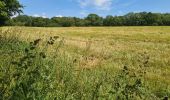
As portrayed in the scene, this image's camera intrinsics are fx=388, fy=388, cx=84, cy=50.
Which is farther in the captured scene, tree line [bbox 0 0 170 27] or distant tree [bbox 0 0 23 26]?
tree line [bbox 0 0 170 27]

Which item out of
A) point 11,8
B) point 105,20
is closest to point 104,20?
point 105,20

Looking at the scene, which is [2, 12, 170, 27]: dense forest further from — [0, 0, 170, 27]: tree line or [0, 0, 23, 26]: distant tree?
[0, 0, 23, 26]: distant tree

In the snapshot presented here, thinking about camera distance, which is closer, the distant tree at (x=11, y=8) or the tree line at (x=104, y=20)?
the distant tree at (x=11, y=8)

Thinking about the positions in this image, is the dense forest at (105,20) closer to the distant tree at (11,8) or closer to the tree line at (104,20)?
the tree line at (104,20)

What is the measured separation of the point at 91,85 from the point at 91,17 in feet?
315

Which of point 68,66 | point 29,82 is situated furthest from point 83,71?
point 29,82

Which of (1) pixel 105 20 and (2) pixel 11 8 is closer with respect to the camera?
(2) pixel 11 8

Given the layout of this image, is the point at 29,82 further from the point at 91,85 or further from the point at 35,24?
the point at 35,24

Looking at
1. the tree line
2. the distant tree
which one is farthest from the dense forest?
the distant tree

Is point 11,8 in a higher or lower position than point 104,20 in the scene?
higher

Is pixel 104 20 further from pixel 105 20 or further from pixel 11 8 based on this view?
pixel 11 8

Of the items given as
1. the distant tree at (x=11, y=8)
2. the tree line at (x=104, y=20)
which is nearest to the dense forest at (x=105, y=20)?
the tree line at (x=104, y=20)

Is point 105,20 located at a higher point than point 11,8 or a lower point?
lower

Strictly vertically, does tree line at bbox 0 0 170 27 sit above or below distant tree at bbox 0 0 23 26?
below
